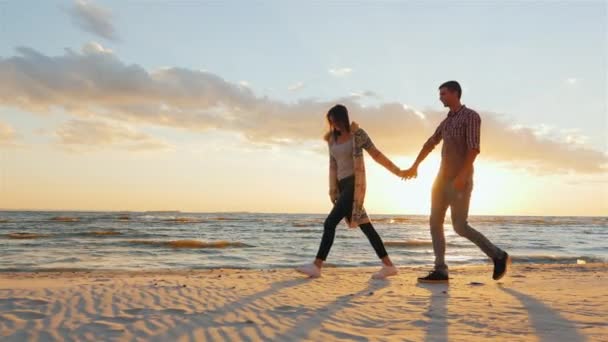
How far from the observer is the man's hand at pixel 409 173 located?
6188 millimetres

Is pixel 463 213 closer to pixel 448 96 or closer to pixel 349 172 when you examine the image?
pixel 448 96

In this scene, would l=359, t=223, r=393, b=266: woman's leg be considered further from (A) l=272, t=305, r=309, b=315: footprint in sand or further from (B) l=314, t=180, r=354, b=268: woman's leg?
(A) l=272, t=305, r=309, b=315: footprint in sand

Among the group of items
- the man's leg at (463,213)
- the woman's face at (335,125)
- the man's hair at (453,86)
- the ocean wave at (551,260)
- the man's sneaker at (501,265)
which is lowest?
the ocean wave at (551,260)

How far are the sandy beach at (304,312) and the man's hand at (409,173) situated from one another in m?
1.32

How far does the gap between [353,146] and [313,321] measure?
9.38 ft

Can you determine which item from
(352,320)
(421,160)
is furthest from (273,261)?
(352,320)

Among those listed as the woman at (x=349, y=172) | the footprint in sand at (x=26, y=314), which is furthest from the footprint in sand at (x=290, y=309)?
the woman at (x=349, y=172)

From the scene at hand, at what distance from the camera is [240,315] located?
13.1 ft

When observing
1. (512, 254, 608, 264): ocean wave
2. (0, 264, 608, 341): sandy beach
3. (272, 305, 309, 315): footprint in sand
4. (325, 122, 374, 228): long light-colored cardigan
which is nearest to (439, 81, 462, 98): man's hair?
(325, 122, 374, 228): long light-colored cardigan

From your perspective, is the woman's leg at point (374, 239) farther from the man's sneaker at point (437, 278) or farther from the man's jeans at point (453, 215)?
the man's jeans at point (453, 215)

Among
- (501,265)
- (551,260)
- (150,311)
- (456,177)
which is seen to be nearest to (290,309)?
(150,311)

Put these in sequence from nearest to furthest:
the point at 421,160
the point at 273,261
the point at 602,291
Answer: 1. the point at 602,291
2. the point at 421,160
3. the point at 273,261

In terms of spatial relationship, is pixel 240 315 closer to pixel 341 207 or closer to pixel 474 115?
pixel 341 207

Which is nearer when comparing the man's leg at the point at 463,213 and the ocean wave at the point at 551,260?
the man's leg at the point at 463,213
